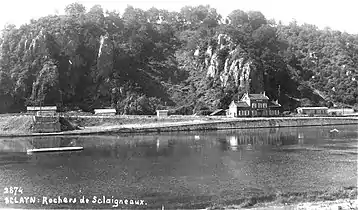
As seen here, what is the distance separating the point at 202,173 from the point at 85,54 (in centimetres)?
9216

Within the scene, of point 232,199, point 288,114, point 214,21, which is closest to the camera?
point 232,199

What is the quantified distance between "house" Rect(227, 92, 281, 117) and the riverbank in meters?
7.96

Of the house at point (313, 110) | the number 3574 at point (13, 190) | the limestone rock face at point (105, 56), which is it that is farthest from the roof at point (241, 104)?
the number 3574 at point (13, 190)

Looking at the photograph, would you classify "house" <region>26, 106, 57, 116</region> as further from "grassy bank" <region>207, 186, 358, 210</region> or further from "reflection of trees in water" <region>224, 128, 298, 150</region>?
"grassy bank" <region>207, 186, 358, 210</region>

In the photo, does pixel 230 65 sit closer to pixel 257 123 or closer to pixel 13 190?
pixel 257 123

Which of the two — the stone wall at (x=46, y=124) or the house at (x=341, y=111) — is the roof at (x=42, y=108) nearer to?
the stone wall at (x=46, y=124)

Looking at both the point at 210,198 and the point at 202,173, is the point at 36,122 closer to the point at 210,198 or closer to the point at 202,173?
the point at 202,173

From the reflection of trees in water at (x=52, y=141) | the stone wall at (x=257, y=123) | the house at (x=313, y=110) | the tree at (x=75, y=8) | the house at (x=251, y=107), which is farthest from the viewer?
the tree at (x=75, y=8)

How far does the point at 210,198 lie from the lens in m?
28.3

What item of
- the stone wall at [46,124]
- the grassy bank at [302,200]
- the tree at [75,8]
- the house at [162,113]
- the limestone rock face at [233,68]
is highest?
the tree at [75,8]

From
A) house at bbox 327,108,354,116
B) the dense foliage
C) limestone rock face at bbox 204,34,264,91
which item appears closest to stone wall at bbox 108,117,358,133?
house at bbox 327,108,354,116

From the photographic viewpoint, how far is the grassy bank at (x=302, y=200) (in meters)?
24.6

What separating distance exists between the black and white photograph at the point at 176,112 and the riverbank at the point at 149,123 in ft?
0.95

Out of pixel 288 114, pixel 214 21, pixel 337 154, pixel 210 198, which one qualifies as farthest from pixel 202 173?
pixel 214 21
